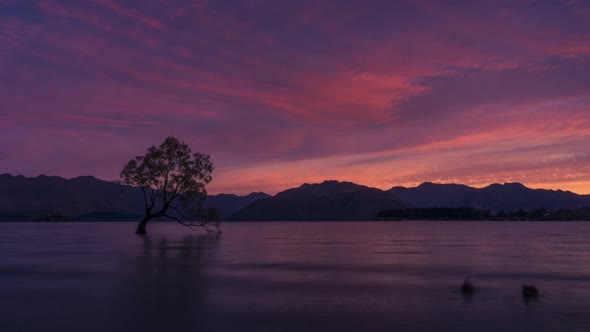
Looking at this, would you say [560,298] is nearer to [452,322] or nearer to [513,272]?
[452,322]

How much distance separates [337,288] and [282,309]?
7.87 meters

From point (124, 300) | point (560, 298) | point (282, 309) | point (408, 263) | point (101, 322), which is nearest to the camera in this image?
point (101, 322)

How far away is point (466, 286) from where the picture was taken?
30.2m

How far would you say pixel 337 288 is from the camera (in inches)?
1230

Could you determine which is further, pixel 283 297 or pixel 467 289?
pixel 467 289

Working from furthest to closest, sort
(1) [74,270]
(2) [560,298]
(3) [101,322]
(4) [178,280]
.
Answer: (1) [74,270], (4) [178,280], (2) [560,298], (3) [101,322]

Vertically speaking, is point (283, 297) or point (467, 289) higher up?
point (467, 289)

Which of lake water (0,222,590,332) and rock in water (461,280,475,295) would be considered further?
rock in water (461,280,475,295)

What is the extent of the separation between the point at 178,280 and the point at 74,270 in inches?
488

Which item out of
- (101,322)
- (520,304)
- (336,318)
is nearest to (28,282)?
(101,322)

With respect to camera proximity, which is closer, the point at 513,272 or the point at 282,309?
the point at 282,309

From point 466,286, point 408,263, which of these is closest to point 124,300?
point 466,286

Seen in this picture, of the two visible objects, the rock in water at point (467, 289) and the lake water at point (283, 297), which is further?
the rock in water at point (467, 289)

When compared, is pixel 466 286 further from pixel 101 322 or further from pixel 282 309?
pixel 101 322
